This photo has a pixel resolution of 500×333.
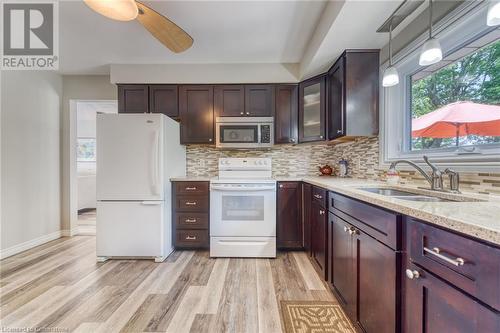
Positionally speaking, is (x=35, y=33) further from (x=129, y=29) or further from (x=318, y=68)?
(x=318, y=68)

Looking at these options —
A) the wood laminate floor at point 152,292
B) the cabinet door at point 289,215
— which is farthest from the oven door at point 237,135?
the wood laminate floor at point 152,292

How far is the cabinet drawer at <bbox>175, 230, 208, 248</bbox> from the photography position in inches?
113

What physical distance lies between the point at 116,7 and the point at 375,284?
2.09 metres

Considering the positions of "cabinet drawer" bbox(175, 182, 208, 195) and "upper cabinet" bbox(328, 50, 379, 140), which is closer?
"upper cabinet" bbox(328, 50, 379, 140)

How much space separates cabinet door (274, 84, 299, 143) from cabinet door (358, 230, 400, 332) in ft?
6.24

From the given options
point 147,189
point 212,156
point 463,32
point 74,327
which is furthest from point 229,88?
point 74,327

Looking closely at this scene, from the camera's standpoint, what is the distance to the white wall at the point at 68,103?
11.5 ft

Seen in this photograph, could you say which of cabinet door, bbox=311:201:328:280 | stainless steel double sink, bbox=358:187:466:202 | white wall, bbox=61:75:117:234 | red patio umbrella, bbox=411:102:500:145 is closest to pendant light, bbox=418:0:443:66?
red patio umbrella, bbox=411:102:500:145

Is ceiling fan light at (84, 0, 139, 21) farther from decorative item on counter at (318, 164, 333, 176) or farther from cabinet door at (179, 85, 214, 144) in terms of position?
decorative item on counter at (318, 164, 333, 176)

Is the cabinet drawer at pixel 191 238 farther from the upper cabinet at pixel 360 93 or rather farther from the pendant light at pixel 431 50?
the pendant light at pixel 431 50

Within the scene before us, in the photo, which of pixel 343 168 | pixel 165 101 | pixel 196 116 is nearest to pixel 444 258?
pixel 343 168

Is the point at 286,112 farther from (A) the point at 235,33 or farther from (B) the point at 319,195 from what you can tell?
(B) the point at 319,195

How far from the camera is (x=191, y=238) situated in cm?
288

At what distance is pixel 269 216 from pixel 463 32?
2.21m
